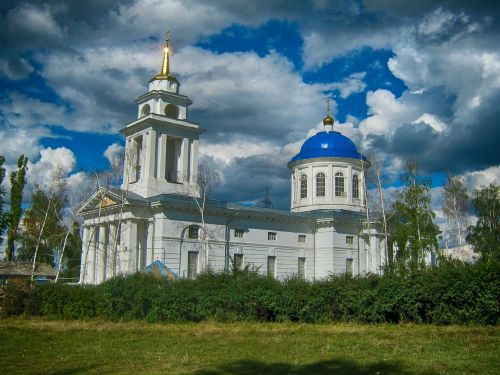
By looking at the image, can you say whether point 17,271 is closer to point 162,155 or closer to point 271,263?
point 162,155

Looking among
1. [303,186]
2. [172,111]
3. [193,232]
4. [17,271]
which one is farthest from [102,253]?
[303,186]

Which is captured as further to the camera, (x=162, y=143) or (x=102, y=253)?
(x=102, y=253)

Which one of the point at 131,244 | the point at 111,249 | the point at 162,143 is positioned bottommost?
the point at 111,249

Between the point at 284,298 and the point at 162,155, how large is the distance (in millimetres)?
19914

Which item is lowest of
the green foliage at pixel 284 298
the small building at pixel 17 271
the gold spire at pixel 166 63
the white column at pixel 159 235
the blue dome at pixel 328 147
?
the green foliage at pixel 284 298

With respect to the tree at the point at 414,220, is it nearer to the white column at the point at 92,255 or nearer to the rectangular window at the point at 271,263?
the rectangular window at the point at 271,263

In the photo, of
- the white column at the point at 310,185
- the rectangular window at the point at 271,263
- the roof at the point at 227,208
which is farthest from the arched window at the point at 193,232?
the white column at the point at 310,185

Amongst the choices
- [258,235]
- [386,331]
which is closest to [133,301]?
[386,331]

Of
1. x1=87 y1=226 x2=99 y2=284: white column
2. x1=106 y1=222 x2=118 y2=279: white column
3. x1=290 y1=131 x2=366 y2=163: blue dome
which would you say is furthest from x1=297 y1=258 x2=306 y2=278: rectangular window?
x1=87 y1=226 x2=99 y2=284: white column

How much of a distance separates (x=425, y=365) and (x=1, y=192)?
31534 mm

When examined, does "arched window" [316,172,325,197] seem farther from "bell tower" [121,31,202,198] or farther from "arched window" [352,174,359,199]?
"bell tower" [121,31,202,198]

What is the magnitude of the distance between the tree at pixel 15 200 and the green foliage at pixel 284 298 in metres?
22.8

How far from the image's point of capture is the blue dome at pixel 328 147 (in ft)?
141

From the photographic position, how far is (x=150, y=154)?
1355 inches
